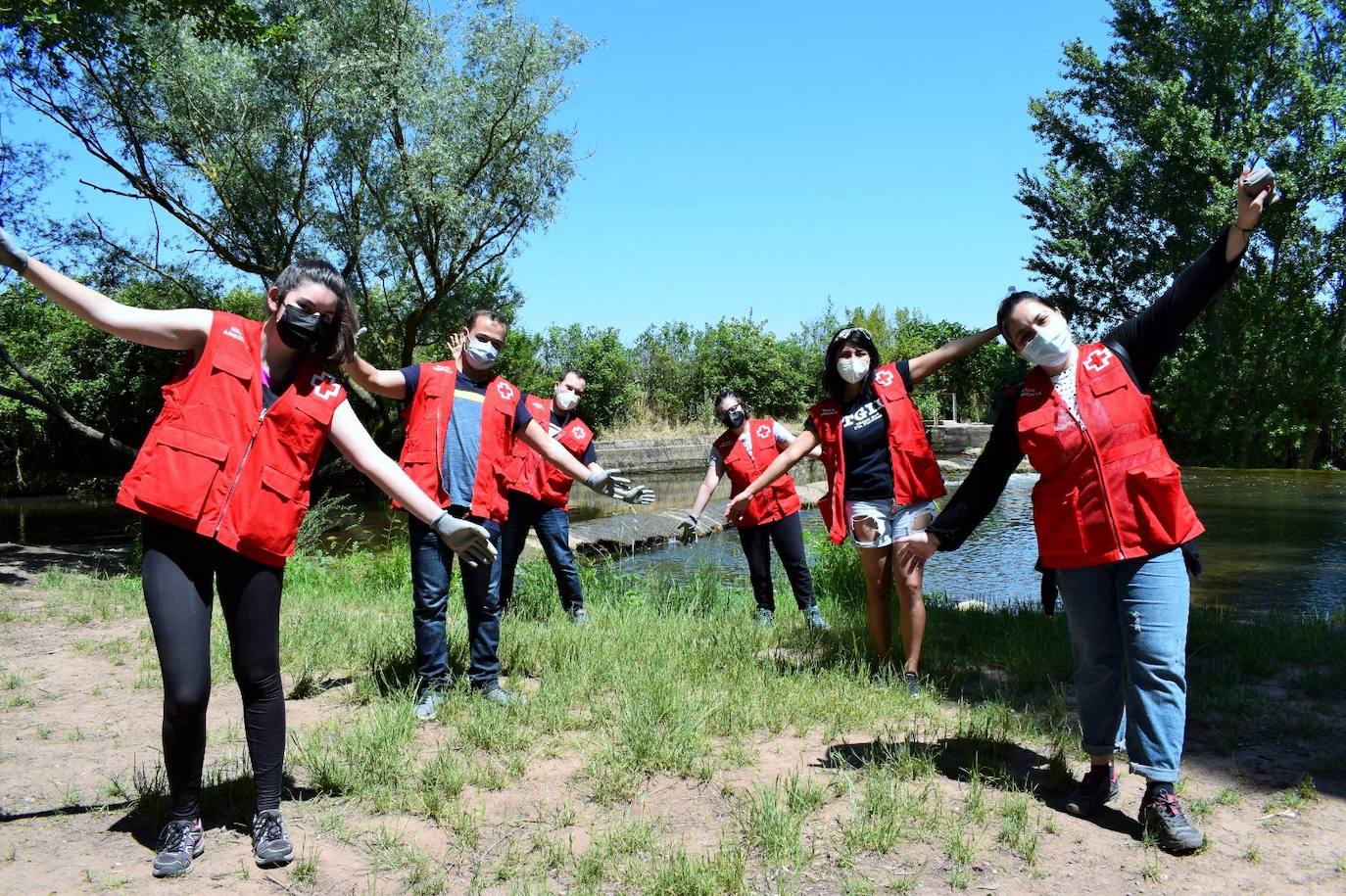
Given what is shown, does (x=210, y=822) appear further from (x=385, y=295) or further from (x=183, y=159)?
(x=385, y=295)

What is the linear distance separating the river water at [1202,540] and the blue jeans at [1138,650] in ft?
19.5

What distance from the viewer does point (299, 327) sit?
313cm

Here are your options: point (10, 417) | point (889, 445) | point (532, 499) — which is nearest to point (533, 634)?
point (532, 499)

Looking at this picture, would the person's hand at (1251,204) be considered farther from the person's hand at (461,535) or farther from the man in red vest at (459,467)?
the man in red vest at (459,467)

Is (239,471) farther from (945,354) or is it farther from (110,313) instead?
(945,354)

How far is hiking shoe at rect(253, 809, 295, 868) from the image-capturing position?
119 inches

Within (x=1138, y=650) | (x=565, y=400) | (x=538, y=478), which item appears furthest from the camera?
(x=565, y=400)

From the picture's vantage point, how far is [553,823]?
3340 millimetres

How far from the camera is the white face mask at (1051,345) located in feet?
11.5

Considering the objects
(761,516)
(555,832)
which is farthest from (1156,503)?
(761,516)

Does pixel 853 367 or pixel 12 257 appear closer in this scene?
pixel 12 257

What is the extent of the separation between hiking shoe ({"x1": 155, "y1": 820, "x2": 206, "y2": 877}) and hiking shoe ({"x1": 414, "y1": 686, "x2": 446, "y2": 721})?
138cm

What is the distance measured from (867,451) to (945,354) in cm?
68

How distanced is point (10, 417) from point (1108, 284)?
3111cm
